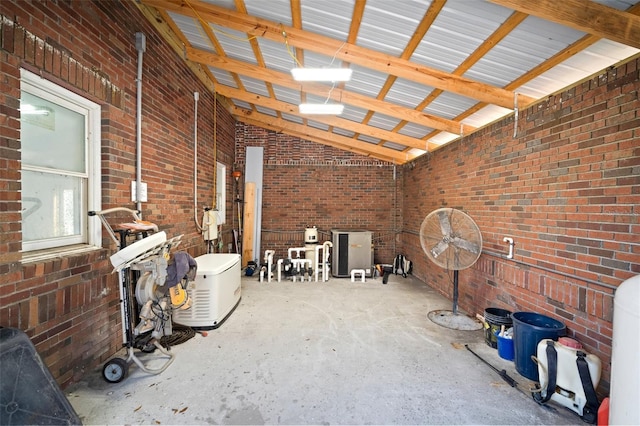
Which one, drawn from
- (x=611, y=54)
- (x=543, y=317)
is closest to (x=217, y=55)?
(x=611, y=54)

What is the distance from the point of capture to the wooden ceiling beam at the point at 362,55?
10.5 ft

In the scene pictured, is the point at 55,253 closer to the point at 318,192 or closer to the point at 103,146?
the point at 103,146

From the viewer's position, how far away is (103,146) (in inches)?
108

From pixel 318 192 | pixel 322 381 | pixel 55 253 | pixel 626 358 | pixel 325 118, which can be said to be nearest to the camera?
pixel 626 358

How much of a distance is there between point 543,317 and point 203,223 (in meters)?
4.74

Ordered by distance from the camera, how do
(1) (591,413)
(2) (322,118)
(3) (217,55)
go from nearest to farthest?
1. (1) (591,413)
2. (3) (217,55)
3. (2) (322,118)

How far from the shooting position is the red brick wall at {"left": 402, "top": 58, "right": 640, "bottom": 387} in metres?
2.18

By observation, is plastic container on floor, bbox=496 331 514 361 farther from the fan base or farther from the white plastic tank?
the white plastic tank

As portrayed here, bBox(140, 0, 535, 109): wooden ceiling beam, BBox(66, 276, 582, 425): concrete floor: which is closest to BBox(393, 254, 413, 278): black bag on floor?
BBox(66, 276, 582, 425): concrete floor

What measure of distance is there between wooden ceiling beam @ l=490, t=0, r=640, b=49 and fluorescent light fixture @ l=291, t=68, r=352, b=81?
61.2 inches

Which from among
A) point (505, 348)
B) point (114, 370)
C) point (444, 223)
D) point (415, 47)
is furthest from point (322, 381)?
point (415, 47)

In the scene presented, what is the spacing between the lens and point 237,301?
14.3 ft

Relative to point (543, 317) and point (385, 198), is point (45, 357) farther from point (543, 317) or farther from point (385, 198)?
point (385, 198)

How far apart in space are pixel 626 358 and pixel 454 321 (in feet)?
7.50
